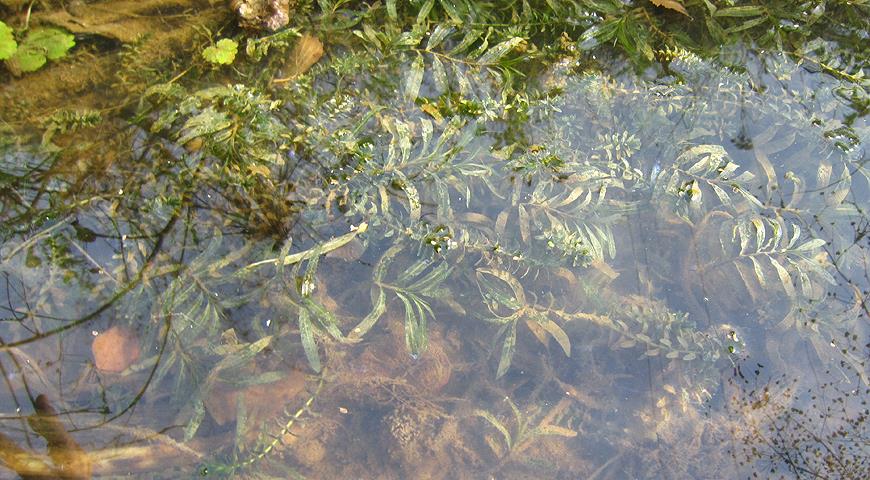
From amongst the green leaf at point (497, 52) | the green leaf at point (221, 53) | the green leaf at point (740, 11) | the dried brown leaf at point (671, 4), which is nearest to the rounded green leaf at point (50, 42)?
the green leaf at point (221, 53)

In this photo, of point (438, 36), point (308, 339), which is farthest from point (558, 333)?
point (438, 36)

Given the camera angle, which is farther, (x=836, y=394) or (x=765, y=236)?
(x=765, y=236)

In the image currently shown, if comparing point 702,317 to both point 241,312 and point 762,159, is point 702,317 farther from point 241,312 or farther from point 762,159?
point 241,312

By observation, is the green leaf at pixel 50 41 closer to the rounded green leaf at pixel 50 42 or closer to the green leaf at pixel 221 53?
the rounded green leaf at pixel 50 42

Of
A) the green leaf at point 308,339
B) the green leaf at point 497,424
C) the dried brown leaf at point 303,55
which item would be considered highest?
the dried brown leaf at point 303,55

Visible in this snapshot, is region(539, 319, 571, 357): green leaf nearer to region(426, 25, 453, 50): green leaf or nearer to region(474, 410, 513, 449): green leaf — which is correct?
region(474, 410, 513, 449): green leaf

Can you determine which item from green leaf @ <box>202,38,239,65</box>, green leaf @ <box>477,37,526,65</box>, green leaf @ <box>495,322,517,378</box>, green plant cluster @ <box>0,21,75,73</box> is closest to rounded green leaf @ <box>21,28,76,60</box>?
green plant cluster @ <box>0,21,75,73</box>

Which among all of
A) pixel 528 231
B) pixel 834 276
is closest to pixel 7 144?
pixel 528 231
